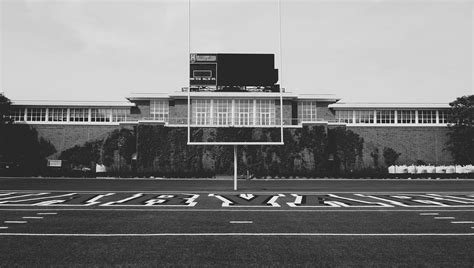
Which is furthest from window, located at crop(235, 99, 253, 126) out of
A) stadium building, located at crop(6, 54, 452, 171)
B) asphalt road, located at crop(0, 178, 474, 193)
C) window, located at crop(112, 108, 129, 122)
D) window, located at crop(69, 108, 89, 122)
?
window, located at crop(69, 108, 89, 122)

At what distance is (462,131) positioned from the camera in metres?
37.3

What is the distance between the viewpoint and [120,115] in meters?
40.6

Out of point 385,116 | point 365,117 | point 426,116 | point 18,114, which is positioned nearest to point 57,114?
point 18,114

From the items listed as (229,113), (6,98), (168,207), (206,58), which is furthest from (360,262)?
(6,98)

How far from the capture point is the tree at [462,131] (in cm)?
3672

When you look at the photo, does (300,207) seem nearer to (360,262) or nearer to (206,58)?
(360,262)

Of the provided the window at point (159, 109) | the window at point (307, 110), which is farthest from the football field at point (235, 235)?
the window at point (307, 110)

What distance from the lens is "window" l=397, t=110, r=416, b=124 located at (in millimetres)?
40812

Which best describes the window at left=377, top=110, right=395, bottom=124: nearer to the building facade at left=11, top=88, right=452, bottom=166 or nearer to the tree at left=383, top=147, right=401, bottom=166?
the building facade at left=11, top=88, right=452, bottom=166

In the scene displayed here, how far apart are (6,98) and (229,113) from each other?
22414 mm

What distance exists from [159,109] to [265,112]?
11.0 m

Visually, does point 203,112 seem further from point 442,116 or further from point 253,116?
point 442,116

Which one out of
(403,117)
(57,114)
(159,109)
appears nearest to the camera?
(159,109)

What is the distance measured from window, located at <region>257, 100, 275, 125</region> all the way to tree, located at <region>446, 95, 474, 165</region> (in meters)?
17.9
